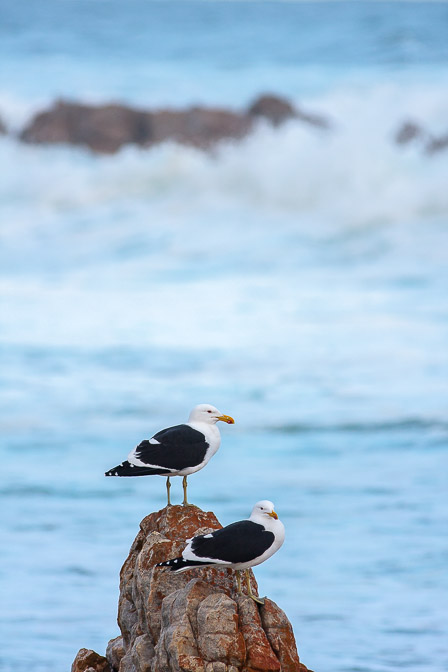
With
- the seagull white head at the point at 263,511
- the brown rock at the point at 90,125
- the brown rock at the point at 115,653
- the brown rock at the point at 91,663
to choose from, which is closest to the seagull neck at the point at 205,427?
the seagull white head at the point at 263,511

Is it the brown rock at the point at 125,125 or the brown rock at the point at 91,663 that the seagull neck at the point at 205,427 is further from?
the brown rock at the point at 125,125

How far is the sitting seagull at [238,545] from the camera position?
8.86 meters

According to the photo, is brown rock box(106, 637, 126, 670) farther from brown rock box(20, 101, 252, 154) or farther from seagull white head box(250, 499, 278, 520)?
brown rock box(20, 101, 252, 154)

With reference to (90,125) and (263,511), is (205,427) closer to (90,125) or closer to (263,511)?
(263,511)

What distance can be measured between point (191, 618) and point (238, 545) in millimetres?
840

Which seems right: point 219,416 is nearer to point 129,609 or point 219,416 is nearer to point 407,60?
point 129,609

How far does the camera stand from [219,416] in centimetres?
980

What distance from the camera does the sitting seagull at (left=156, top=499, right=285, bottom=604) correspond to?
886 cm

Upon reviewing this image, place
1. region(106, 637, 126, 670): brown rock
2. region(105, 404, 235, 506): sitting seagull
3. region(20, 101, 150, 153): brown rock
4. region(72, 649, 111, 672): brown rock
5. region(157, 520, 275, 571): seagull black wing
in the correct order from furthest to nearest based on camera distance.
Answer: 1. region(20, 101, 150, 153): brown rock
2. region(72, 649, 111, 672): brown rock
3. region(106, 637, 126, 670): brown rock
4. region(105, 404, 235, 506): sitting seagull
5. region(157, 520, 275, 571): seagull black wing

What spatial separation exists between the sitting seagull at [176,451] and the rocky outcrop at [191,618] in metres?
0.60

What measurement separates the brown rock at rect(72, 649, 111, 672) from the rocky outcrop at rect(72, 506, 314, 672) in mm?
930

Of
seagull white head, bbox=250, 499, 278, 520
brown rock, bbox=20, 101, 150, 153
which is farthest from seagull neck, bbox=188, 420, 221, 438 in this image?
brown rock, bbox=20, 101, 150, 153

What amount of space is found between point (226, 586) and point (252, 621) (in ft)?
1.76

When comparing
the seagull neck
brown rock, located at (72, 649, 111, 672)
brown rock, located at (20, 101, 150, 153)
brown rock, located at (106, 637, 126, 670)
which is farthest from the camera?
brown rock, located at (20, 101, 150, 153)
